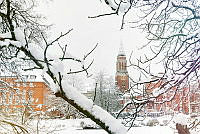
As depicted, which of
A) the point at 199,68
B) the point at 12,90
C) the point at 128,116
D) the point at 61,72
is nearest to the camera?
the point at 61,72

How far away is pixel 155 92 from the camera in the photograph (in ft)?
11.3

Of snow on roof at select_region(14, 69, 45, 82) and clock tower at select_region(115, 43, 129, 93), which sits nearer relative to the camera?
snow on roof at select_region(14, 69, 45, 82)

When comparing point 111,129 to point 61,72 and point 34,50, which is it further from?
point 34,50

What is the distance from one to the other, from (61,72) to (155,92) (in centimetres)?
205

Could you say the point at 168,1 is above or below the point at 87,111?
above

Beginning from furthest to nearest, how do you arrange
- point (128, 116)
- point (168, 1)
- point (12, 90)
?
point (12, 90)
point (168, 1)
point (128, 116)

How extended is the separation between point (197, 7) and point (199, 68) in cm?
76

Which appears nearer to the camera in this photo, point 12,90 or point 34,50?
point 34,50

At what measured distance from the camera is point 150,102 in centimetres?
331

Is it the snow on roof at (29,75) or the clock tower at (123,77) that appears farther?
the clock tower at (123,77)

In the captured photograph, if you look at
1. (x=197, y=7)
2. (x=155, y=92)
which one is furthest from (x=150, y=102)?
(x=197, y=7)

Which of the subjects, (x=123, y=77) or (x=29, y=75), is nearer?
(x=29, y=75)

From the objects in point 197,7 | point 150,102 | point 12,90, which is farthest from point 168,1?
point 12,90

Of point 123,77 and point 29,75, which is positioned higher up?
point 123,77
